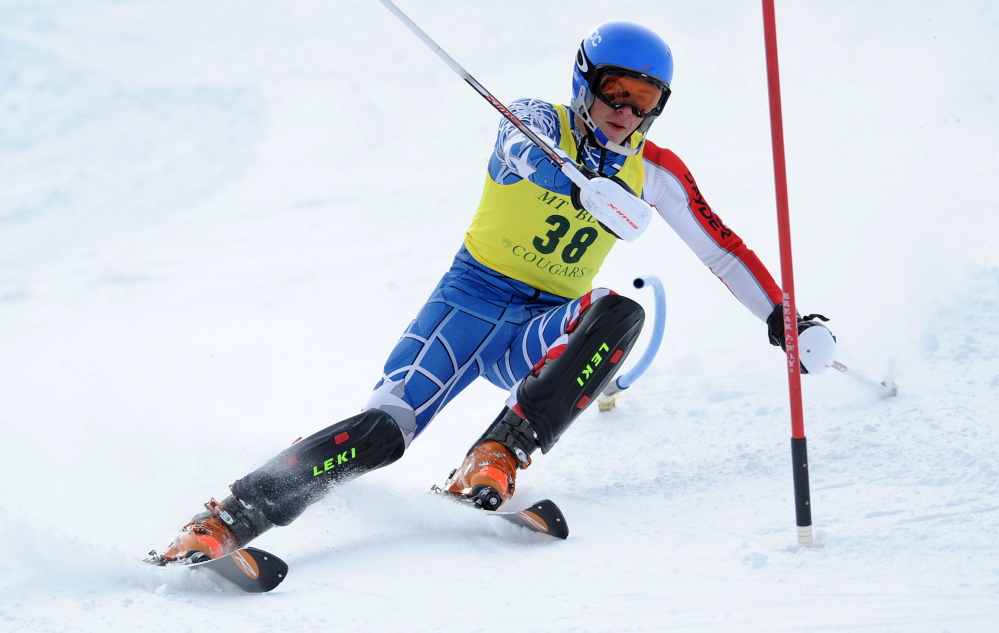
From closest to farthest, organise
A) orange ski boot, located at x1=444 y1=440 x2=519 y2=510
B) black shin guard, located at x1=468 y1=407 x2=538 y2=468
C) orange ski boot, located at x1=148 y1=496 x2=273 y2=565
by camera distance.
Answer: orange ski boot, located at x1=148 y1=496 x2=273 y2=565 → orange ski boot, located at x1=444 y1=440 x2=519 y2=510 → black shin guard, located at x1=468 y1=407 x2=538 y2=468

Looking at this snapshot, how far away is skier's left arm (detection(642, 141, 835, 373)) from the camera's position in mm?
2816

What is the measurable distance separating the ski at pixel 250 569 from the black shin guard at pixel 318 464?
29 centimetres

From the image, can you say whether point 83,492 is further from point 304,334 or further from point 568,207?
point 304,334

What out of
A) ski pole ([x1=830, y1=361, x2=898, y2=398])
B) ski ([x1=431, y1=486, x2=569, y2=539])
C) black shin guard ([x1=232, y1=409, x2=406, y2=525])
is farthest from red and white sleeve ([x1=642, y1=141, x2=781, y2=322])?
black shin guard ([x1=232, y1=409, x2=406, y2=525])

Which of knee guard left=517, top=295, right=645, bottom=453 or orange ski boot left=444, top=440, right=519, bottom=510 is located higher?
knee guard left=517, top=295, right=645, bottom=453

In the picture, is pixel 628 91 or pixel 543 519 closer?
pixel 543 519

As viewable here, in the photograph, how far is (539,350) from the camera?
9.31 ft

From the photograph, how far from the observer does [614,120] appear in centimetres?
273

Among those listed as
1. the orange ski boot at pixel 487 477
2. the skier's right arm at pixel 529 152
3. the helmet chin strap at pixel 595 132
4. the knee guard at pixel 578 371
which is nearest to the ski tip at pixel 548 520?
the orange ski boot at pixel 487 477

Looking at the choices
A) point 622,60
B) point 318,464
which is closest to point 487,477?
point 318,464

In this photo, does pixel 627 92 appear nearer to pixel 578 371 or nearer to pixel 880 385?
pixel 578 371

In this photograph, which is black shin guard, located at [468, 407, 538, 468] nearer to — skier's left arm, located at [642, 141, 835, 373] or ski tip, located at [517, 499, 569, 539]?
ski tip, located at [517, 499, 569, 539]

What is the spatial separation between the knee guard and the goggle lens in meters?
0.62

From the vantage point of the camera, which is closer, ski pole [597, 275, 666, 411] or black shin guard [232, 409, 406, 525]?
black shin guard [232, 409, 406, 525]
